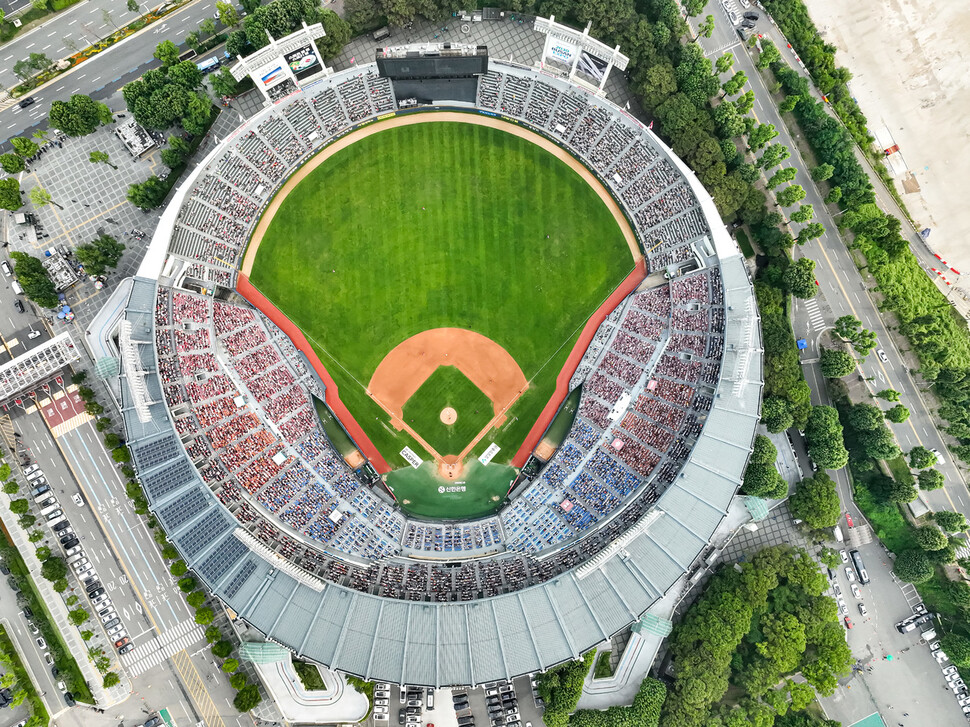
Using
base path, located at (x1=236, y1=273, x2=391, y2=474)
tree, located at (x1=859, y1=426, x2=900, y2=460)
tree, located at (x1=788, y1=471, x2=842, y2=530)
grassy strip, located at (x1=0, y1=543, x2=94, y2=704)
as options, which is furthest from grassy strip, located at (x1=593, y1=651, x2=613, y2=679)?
grassy strip, located at (x1=0, y1=543, x2=94, y2=704)

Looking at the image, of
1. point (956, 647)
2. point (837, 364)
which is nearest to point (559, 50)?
point (837, 364)

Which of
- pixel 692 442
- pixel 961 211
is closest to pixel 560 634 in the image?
pixel 692 442

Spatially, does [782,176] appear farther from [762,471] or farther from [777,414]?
[762,471]

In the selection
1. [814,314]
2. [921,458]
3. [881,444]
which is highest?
[814,314]

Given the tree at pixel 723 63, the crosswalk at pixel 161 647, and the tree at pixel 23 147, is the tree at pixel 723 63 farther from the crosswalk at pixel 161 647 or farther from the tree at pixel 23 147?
the crosswalk at pixel 161 647

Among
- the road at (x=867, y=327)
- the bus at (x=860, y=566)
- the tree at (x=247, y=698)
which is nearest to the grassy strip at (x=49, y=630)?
the tree at (x=247, y=698)

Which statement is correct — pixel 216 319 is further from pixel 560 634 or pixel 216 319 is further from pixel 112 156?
pixel 560 634
